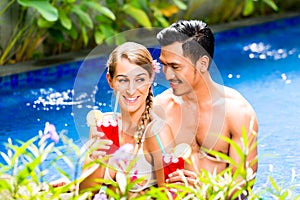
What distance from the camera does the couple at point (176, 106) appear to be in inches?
125

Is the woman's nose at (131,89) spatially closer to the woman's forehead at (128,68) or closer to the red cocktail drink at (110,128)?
the woman's forehead at (128,68)

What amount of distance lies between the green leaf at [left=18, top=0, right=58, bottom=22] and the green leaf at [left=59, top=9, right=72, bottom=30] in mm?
314

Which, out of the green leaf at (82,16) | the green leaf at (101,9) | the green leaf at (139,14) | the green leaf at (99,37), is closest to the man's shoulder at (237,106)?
the green leaf at (101,9)

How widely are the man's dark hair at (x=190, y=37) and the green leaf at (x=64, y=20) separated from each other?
4115 millimetres

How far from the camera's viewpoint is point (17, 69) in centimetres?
756

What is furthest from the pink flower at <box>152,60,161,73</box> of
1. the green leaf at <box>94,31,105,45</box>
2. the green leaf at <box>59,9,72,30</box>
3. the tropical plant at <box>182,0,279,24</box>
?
the tropical plant at <box>182,0,279,24</box>

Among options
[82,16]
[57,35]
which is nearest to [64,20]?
[82,16]

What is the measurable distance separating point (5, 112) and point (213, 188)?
4.15 m

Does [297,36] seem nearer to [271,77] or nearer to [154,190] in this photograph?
[271,77]

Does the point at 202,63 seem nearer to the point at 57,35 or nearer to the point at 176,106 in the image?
the point at 176,106

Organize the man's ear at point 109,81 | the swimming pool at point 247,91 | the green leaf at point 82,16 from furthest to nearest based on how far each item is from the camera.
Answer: the green leaf at point 82,16 < the swimming pool at point 247,91 < the man's ear at point 109,81

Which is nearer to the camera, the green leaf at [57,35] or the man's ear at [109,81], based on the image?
the man's ear at [109,81]

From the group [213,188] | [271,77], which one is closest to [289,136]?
[271,77]

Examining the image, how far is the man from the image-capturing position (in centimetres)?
330
